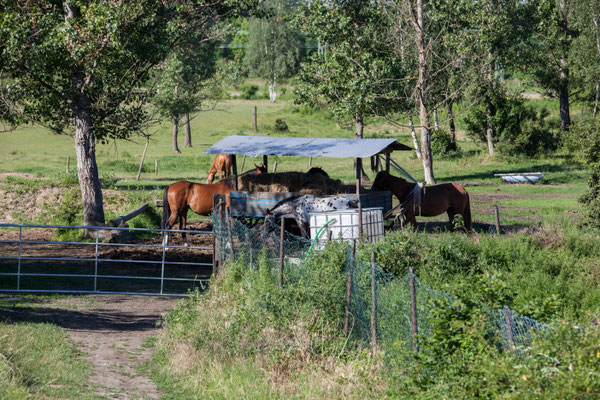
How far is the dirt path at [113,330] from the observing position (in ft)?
33.6

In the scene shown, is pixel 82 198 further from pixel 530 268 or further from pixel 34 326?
pixel 530 268

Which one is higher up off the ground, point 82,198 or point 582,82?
point 582,82

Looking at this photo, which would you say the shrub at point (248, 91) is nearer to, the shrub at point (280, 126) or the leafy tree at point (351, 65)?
the shrub at point (280, 126)

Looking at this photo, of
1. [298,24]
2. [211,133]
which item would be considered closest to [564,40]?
[298,24]

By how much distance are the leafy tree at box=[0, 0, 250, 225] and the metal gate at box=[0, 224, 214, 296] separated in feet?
10.3

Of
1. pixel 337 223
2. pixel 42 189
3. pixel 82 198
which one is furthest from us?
pixel 42 189

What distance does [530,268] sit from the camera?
14648 mm

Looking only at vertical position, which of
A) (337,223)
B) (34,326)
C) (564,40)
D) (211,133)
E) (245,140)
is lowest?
(34,326)

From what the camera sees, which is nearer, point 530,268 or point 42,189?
point 530,268

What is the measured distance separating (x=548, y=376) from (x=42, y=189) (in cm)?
2500

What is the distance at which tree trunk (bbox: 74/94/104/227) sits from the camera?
77.3 ft

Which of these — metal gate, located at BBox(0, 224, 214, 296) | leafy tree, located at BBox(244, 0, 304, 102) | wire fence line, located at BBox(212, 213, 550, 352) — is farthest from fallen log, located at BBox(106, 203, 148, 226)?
leafy tree, located at BBox(244, 0, 304, 102)

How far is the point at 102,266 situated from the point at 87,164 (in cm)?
547

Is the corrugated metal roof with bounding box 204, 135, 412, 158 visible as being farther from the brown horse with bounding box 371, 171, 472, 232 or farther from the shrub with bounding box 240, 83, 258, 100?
the shrub with bounding box 240, 83, 258, 100
